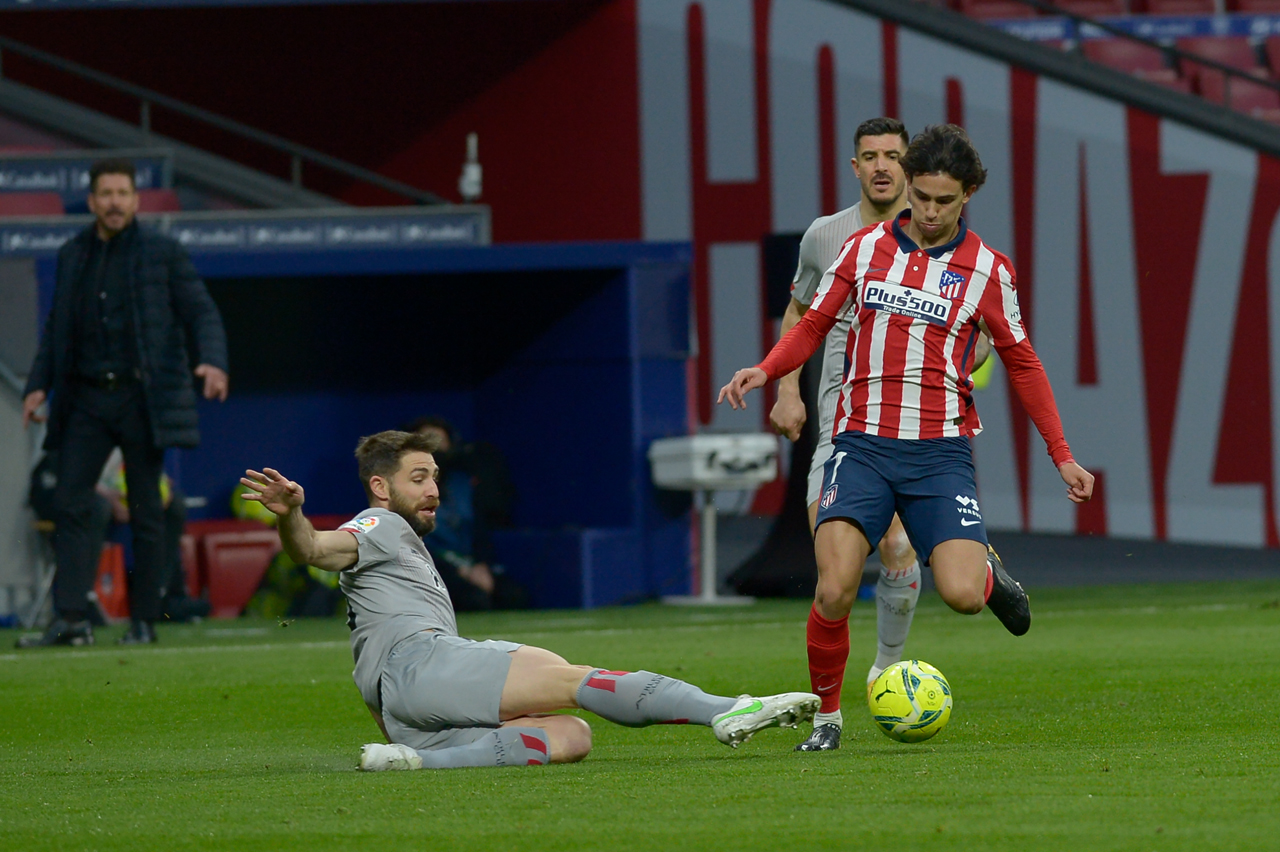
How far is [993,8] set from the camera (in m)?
18.6

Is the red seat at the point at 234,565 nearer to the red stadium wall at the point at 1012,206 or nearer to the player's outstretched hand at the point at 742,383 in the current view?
Result: the red stadium wall at the point at 1012,206

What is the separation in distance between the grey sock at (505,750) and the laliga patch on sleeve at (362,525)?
623mm

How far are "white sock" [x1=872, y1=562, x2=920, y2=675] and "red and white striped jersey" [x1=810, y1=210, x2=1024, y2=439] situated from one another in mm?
895

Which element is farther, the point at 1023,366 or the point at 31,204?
the point at 31,204

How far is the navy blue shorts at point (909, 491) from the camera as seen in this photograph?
5418mm

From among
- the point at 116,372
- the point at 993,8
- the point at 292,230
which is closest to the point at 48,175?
the point at 292,230

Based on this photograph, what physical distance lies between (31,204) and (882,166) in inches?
390

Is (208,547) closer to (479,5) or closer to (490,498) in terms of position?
(490,498)

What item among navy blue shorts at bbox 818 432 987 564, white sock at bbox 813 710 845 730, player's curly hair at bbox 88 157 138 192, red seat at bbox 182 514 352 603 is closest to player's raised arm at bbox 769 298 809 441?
navy blue shorts at bbox 818 432 987 564

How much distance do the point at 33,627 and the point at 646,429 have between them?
4219 mm

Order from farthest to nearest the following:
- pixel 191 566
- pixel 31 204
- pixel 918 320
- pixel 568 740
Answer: pixel 31 204 → pixel 191 566 → pixel 918 320 → pixel 568 740

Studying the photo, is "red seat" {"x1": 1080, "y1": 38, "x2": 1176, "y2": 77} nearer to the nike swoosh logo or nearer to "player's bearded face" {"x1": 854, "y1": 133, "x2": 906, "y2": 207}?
"player's bearded face" {"x1": 854, "y1": 133, "x2": 906, "y2": 207}

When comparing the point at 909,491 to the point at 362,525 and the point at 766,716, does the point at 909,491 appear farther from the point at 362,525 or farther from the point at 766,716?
the point at 362,525

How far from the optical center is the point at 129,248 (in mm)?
9453
